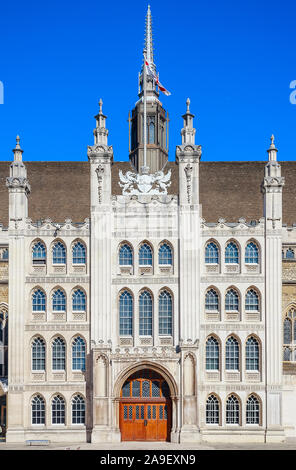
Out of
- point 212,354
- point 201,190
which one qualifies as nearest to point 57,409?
point 212,354

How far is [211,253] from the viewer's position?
52531mm

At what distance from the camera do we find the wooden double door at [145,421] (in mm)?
51094

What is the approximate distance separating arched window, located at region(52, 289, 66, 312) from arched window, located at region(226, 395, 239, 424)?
38.6 feet

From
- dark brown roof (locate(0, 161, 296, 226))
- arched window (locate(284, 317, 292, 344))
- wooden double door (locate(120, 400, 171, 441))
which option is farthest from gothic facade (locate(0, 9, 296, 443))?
dark brown roof (locate(0, 161, 296, 226))

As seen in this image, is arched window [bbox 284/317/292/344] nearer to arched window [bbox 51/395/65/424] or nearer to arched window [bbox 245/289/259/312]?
arched window [bbox 245/289/259/312]

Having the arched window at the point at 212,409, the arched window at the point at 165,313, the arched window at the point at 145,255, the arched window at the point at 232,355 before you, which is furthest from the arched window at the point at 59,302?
the arched window at the point at 212,409

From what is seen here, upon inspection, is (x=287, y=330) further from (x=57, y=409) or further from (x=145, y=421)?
(x=57, y=409)

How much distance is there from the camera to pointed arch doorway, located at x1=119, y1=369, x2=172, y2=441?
5116 centimetres

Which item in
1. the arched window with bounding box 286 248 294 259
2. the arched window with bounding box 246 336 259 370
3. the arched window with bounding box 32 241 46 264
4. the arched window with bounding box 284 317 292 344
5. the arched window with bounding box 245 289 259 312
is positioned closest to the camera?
the arched window with bounding box 246 336 259 370

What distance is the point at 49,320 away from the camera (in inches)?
2051

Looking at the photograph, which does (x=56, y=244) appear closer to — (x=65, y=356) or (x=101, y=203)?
(x=101, y=203)

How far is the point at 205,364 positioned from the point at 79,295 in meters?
8.94

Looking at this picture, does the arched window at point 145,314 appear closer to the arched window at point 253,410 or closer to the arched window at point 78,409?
the arched window at point 78,409

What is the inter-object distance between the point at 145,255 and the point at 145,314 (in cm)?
369
